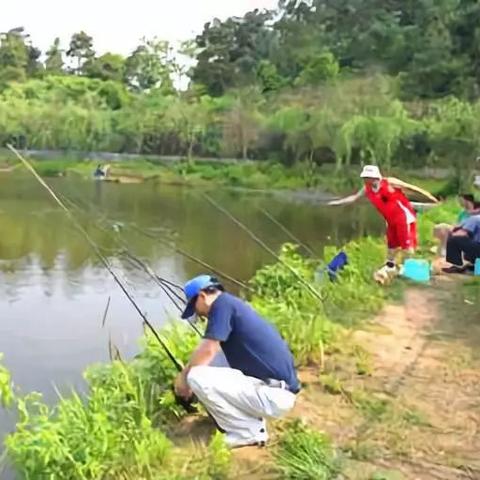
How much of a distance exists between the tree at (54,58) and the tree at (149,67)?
5.97 m

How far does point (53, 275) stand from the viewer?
11.6 metres

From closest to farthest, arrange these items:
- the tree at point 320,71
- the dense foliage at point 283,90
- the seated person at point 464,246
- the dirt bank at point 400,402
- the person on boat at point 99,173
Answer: the dirt bank at point 400,402 → the seated person at point 464,246 → the dense foliage at point 283,90 → the person on boat at point 99,173 → the tree at point 320,71

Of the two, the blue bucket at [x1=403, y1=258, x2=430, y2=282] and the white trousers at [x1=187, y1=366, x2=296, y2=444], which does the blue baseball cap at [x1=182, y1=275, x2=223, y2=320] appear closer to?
the white trousers at [x1=187, y1=366, x2=296, y2=444]

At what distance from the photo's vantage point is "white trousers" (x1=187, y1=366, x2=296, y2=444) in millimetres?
3545

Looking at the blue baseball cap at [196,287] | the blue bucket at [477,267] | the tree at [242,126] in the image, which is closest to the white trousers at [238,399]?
the blue baseball cap at [196,287]

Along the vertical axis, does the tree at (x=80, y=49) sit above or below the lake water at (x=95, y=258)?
above

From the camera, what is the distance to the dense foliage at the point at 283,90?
26797 mm

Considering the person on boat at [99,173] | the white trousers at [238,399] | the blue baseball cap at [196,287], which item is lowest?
the person on boat at [99,173]

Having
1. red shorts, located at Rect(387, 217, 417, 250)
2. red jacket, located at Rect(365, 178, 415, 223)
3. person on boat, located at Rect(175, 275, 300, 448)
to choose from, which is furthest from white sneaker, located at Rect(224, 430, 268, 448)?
red shorts, located at Rect(387, 217, 417, 250)

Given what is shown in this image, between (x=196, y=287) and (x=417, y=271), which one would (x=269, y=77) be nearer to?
(x=417, y=271)

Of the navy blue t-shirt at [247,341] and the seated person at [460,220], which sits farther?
the seated person at [460,220]

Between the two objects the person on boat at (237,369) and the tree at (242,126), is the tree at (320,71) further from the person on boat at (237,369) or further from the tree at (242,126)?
the person on boat at (237,369)

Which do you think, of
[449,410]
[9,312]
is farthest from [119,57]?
[449,410]

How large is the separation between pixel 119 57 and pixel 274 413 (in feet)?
154
